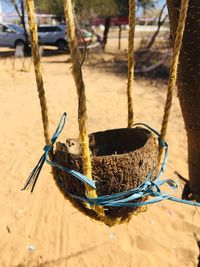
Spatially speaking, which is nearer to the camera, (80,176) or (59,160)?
(80,176)

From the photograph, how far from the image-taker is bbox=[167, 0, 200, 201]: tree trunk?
1568 millimetres

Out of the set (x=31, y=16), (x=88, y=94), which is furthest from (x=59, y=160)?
(x=88, y=94)

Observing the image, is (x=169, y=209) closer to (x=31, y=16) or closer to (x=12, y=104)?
(x=31, y=16)

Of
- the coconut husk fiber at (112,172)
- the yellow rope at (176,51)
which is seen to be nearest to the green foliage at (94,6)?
the yellow rope at (176,51)

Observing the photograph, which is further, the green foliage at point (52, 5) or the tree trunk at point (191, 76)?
the green foliage at point (52, 5)

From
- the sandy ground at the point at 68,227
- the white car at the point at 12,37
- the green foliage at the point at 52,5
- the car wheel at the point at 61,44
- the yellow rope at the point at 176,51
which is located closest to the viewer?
the yellow rope at the point at 176,51

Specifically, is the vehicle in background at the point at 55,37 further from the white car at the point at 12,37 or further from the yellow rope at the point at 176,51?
the yellow rope at the point at 176,51

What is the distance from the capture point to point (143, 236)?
3346 millimetres

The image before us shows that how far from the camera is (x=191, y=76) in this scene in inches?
66.2

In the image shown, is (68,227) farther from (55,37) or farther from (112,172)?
(55,37)

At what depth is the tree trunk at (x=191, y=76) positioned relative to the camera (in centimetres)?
157

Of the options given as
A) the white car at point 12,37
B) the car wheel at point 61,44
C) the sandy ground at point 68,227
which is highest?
the sandy ground at point 68,227

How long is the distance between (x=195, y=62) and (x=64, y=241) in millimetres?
2218

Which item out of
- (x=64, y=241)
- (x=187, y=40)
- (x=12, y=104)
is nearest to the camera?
(x=187, y=40)
